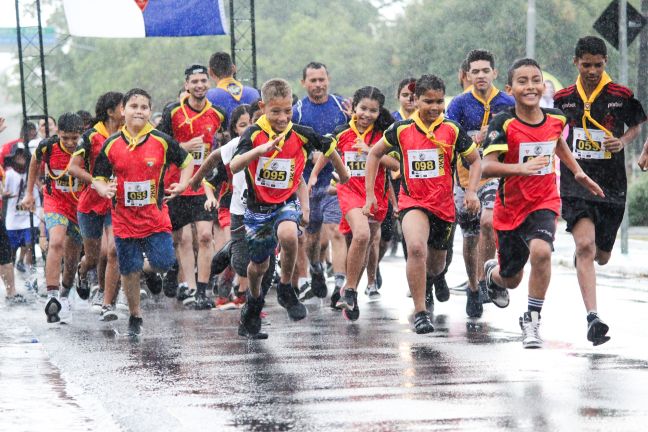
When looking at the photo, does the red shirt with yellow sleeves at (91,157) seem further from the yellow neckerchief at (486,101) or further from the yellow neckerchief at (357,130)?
the yellow neckerchief at (486,101)

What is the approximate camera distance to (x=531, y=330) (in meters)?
9.34

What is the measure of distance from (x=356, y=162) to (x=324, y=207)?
1.56 metres

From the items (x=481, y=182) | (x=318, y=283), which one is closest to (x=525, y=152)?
(x=481, y=182)

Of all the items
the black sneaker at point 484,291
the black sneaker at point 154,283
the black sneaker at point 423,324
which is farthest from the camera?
the black sneaker at point 154,283

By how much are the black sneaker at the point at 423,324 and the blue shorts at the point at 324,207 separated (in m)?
3.64

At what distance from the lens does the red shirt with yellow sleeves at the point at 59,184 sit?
517 inches

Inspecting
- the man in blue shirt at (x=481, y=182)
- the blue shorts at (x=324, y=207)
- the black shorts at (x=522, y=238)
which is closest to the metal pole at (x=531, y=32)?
the blue shorts at (x=324, y=207)

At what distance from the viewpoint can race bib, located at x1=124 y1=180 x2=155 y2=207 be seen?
1111 cm

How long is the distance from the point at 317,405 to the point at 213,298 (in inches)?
291

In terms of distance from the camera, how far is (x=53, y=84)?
239ft

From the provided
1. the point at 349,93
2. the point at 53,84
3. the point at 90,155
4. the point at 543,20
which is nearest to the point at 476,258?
the point at 90,155

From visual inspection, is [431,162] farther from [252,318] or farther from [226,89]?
[226,89]

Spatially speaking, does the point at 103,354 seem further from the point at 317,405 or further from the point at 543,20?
the point at 543,20

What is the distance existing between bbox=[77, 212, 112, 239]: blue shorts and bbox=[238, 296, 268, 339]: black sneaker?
257 centimetres
